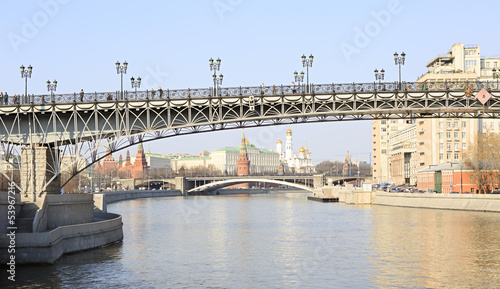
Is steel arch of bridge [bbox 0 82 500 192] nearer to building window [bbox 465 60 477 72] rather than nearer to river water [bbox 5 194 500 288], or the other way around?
river water [bbox 5 194 500 288]

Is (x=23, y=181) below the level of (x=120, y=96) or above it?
below

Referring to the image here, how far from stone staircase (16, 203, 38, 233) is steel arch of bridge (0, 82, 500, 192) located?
22.2 feet

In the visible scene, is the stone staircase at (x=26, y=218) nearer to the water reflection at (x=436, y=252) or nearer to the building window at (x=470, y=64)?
the water reflection at (x=436, y=252)

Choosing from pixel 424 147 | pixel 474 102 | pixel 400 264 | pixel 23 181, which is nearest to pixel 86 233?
pixel 23 181

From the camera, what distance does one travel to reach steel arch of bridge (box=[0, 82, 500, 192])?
4947 cm

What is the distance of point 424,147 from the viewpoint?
134 meters

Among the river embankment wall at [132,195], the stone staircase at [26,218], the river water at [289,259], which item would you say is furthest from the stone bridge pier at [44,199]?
the river embankment wall at [132,195]

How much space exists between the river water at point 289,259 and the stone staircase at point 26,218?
11.6 ft

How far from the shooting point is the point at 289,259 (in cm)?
4031

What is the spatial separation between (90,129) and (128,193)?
11093 cm

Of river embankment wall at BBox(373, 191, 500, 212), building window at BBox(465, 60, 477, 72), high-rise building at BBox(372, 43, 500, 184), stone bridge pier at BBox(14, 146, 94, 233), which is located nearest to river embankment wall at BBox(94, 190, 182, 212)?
river embankment wall at BBox(373, 191, 500, 212)

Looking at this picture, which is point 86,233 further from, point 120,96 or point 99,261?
point 120,96

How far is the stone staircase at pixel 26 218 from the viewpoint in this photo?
39.8 metres

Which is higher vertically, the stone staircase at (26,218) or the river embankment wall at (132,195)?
the stone staircase at (26,218)
